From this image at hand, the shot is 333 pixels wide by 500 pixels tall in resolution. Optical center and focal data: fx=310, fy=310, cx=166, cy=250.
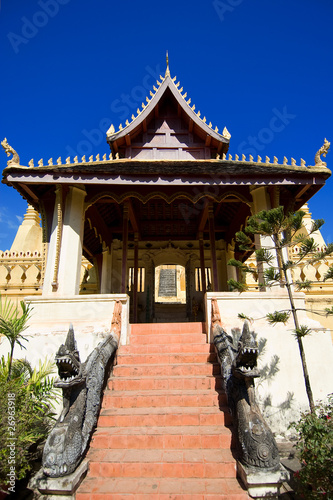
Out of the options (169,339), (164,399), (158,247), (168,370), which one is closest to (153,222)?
(158,247)

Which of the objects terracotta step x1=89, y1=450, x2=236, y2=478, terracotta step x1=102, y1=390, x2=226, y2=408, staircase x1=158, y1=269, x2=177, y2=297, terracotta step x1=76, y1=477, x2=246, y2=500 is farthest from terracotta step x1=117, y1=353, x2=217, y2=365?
staircase x1=158, y1=269, x2=177, y2=297

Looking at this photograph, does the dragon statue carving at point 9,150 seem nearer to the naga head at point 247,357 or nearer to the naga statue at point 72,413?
the naga statue at point 72,413

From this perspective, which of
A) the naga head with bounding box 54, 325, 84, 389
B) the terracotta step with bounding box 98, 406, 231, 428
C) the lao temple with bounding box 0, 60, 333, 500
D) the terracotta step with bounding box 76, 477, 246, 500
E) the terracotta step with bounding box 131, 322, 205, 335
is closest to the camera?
the terracotta step with bounding box 76, 477, 246, 500

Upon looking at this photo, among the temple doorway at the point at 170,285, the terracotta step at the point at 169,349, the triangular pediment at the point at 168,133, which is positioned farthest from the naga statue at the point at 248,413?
Result: the temple doorway at the point at 170,285

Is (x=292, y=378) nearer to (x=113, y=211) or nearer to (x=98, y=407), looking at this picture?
(x=98, y=407)

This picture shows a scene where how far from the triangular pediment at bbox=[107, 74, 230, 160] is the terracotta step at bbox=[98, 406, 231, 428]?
826 cm

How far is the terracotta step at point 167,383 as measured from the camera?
5.25 meters

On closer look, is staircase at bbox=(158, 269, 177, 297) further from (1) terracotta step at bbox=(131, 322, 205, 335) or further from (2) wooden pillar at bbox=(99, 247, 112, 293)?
(1) terracotta step at bbox=(131, 322, 205, 335)

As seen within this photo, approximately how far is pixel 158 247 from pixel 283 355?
823cm

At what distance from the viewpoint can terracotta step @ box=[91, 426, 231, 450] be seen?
4.25m

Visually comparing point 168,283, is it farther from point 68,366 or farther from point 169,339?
point 68,366

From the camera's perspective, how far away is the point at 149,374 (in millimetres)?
5648

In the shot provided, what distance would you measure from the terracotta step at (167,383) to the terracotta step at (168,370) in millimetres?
252

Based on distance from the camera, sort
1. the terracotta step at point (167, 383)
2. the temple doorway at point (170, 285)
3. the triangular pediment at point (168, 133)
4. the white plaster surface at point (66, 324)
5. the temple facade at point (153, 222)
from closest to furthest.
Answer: the terracotta step at point (167, 383) → the white plaster surface at point (66, 324) → the temple facade at point (153, 222) → the triangular pediment at point (168, 133) → the temple doorway at point (170, 285)
